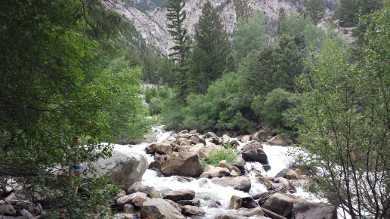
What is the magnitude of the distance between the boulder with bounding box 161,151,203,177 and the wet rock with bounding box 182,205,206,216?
389cm

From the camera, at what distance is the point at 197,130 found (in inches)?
1206

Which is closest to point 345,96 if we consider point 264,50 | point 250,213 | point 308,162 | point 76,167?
point 308,162

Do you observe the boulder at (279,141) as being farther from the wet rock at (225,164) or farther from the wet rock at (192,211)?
the wet rock at (192,211)

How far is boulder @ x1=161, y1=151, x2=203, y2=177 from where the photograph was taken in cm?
1215

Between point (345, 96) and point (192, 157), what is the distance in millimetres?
7744

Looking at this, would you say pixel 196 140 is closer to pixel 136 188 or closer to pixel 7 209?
pixel 136 188

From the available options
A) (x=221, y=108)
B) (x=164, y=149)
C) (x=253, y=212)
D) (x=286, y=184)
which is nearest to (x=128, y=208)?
(x=253, y=212)

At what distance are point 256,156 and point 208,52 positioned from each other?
24.9m

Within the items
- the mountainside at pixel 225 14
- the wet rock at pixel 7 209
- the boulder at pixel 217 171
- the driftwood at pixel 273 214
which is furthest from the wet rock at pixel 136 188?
the mountainside at pixel 225 14

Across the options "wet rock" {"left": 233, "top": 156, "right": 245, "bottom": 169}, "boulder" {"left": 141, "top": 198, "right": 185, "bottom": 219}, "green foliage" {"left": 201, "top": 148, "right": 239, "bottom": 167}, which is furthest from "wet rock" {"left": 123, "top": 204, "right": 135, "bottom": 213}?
"wet rock" {"left": 233, "top": 156, "right": 245, "bottom": 169}

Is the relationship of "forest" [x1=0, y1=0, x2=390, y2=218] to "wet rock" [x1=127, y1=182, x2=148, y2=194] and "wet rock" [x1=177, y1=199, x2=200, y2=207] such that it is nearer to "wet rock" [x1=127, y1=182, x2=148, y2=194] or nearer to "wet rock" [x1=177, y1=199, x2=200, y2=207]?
"wet rock" [x1=127, y1=182, x2=148, y2=194]

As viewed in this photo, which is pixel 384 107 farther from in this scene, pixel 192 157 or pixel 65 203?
pixel 192 157

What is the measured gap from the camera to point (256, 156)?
15633 mm

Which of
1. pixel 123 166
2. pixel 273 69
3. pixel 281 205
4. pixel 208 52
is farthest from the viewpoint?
pixel 208 52
